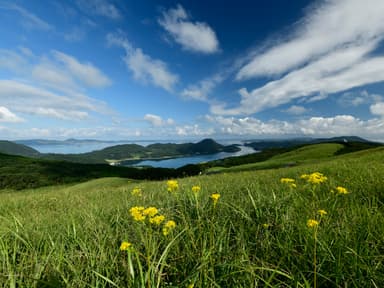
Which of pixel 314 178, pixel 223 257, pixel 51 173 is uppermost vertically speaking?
pixel 314 178

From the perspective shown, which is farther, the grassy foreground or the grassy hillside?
the grassy hillside

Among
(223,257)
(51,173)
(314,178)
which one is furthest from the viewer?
(51,173)

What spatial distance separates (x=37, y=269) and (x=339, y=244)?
280 centimetres

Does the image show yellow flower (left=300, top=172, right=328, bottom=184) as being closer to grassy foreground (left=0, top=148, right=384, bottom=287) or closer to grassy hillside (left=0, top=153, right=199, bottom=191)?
grassy foreground (left=0, top=148, right=384, bottom=287)

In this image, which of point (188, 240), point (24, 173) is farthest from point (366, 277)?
point (24, 173)

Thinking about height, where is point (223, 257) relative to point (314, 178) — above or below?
below

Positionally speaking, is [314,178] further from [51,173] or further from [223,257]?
[51,173]

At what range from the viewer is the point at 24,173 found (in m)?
80.2

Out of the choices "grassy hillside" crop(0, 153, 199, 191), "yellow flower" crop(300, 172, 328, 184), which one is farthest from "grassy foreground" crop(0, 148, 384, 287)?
"grassy hillside" crop(0, 153, 199, 191)

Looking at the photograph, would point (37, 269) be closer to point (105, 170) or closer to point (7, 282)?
point (7, 282)

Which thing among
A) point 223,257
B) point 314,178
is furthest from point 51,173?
point 314,178

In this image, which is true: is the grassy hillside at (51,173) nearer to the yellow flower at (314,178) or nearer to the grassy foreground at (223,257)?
the yellow flower at (314,178)

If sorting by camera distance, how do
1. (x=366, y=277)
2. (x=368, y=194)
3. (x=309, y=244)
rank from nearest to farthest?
(x=366, y=277) → (x=309, y=244) → (x=368, y=194)

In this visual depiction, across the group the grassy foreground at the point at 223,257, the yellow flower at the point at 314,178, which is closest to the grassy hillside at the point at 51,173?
the yellow flower at the point at 314,178
